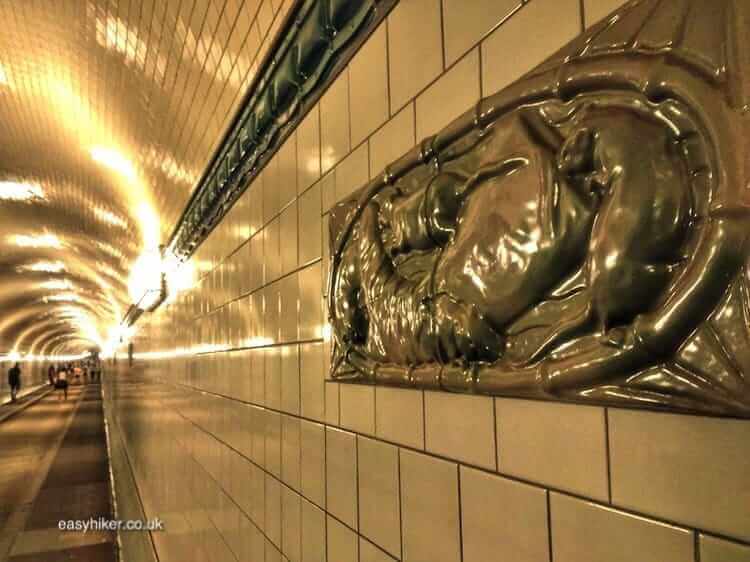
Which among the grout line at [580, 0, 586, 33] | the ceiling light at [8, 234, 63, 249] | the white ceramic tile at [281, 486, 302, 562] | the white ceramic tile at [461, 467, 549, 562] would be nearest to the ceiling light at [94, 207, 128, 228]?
the ceiling light at [8, 234, 63, 249]

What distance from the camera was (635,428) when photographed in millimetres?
631

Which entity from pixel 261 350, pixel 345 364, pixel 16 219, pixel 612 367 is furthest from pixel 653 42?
pixel 16 219

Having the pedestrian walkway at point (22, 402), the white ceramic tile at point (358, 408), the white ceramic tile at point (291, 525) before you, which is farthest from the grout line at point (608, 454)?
the pedestrian walkway at point (22, 402)

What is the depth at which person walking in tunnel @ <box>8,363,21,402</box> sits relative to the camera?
23.1 m

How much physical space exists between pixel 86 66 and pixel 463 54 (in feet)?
9.07

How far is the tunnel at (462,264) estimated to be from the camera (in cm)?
55

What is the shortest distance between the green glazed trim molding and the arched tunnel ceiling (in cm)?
11

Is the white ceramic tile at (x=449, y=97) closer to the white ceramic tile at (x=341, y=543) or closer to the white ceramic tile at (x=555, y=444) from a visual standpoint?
the white ceramic tile at (x=555, y=444)

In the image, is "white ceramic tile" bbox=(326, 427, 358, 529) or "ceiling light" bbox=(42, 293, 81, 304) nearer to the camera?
"white ceramic tile" bbox=(326, 427, 358, 529)

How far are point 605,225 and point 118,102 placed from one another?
10.9 feet

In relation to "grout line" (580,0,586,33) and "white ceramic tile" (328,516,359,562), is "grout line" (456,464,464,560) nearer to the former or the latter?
"white ceramic tile" (328,516,359,562)

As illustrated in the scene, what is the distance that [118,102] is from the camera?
3225 mm

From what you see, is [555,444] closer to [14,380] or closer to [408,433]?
[408,433]

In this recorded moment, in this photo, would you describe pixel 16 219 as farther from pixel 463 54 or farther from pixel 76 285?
pixel 463 54
